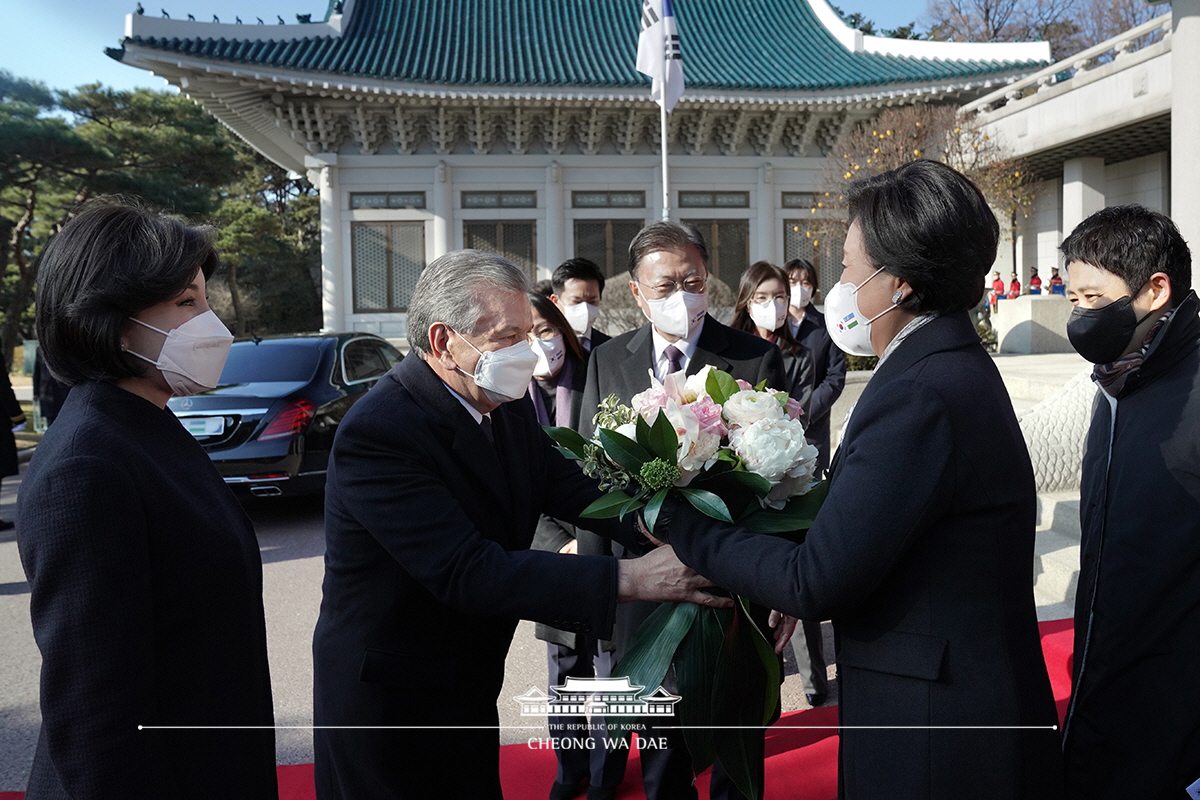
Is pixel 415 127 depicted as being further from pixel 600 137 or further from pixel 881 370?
pixel 881 370

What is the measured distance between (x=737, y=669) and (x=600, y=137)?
51.3ft

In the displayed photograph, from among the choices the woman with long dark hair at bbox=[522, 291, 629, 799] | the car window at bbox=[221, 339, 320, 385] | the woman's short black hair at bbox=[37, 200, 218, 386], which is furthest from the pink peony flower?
the car window at bbox=[221, 339, 320, 385]

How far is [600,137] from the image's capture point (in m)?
16.3

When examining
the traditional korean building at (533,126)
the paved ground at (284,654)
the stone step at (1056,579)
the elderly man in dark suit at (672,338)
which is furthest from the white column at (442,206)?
the elderly man in dark suit at (672,338)

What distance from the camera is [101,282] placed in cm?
144

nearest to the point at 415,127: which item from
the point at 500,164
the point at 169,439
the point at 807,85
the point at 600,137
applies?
the point at 500,164

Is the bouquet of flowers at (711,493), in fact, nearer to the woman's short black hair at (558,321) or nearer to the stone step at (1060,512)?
the woman's short black hair at (558,321)

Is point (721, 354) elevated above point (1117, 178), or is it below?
below

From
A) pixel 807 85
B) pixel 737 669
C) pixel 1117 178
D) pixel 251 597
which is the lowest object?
pixel 737 669

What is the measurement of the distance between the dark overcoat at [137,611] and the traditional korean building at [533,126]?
1429 cm

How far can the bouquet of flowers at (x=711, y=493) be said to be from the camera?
5.18 ft

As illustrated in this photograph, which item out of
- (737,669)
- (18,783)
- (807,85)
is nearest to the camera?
(737,669)

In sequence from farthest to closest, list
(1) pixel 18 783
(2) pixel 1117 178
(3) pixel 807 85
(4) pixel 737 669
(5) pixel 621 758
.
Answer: (2) pixel 1117 178 < (3) pixel 807 85 < (1) pixel 18 783 < (5) pixel 621 758 < (4) pixel 737 669

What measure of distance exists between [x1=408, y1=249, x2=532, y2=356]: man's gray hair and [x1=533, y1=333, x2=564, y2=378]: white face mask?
1779 millimetres
